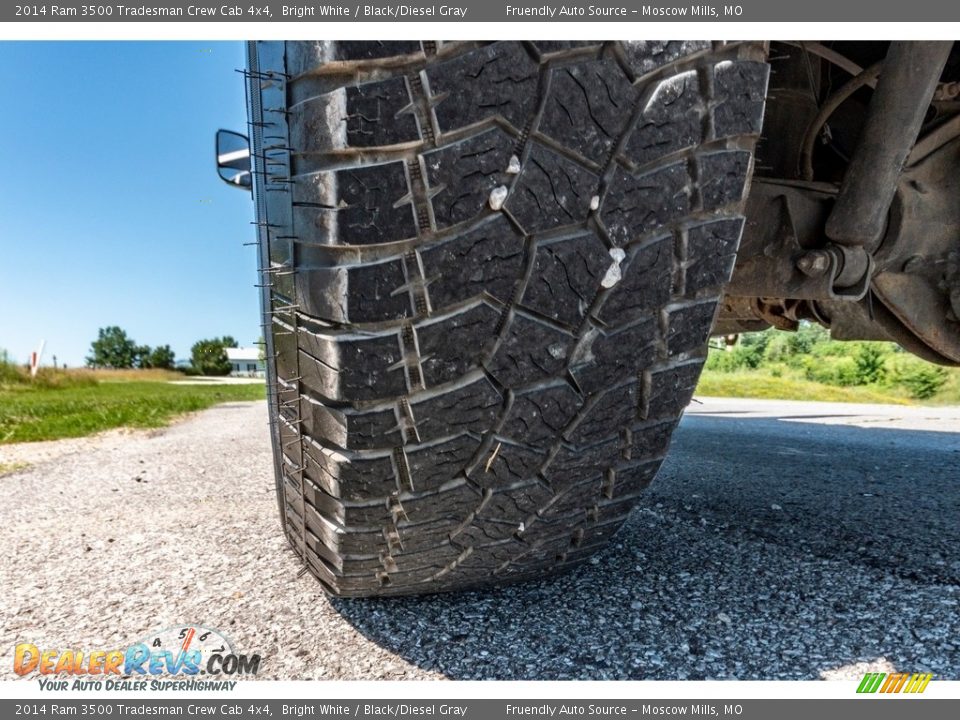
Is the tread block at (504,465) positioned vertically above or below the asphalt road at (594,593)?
above

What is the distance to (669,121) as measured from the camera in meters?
0.77

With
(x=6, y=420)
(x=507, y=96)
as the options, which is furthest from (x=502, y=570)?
(x=6, y=420)

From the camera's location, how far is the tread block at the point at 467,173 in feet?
2.35

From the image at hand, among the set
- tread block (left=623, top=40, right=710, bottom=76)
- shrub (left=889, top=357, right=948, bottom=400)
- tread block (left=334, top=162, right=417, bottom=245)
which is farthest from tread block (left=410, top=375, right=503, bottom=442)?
shrub (left=889, top=357, right=948, bottom=400)

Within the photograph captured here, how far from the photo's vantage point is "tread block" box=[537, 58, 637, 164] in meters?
0.73

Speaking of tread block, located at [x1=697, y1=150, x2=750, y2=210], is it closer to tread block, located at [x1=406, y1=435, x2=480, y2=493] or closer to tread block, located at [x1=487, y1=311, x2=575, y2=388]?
tread block, located at [x1=487, y1=311, x2=575, y2=388]

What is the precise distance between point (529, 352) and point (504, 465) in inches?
8.1

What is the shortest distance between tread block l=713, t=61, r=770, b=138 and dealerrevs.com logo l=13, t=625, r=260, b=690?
117cm

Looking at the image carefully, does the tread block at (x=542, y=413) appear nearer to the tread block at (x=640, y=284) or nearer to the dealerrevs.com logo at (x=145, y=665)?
the tread block at (x=640, y=284)

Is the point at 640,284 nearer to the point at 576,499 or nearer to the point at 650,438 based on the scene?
the point at 650,438

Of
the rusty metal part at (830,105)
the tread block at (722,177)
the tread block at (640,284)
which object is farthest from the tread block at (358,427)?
the rusty metal part at (830,105)

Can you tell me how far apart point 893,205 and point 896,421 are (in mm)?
4583

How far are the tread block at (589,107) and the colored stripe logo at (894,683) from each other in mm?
958

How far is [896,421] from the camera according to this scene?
16.1 feet
